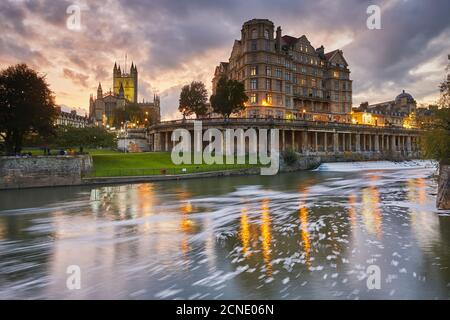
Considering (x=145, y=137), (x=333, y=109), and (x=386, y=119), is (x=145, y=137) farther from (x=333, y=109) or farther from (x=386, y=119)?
(x=386, y=119)

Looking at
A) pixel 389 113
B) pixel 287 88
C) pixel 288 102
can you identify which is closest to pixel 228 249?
pixel 288 102

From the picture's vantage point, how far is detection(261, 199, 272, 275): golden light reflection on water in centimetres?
1444

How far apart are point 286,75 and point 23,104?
76979 mm

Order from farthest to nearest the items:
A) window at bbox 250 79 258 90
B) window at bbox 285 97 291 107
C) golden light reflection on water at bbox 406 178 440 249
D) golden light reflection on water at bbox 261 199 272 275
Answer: window at bbox 285 97 291 107, window at bbox 250 79 258 90, golden light reflection on water at bbox 406 178 440 249, golden light reflection on water at bbox 261 199 272 275

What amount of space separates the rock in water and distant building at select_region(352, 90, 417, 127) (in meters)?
90.1

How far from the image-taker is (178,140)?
86.9m

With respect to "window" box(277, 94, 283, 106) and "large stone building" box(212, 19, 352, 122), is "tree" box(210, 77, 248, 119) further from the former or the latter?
"window" box(277, 94, 283, 106)

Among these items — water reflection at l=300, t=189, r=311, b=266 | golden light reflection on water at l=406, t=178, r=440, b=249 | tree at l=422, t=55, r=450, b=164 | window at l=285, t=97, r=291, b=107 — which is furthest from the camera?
window at l=285, t=97, r=291, b=107

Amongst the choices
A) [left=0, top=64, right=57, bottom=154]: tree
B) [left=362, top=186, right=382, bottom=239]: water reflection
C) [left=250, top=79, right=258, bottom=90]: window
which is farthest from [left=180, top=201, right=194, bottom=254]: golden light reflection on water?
[left=250, top=79, right=258, bottom=90]: window

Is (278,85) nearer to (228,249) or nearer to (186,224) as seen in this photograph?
(186,224)

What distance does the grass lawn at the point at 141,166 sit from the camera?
53031 mm
